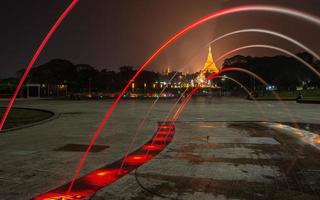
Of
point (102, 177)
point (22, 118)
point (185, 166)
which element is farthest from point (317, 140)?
point (22, 118)

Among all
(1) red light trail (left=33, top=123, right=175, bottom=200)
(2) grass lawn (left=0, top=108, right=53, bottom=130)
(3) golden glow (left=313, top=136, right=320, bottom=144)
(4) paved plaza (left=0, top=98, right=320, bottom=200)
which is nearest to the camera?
(1) red light trail (left=33, top=123, right=175, bottom=200)

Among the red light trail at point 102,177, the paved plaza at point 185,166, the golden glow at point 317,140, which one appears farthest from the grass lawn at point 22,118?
the golden glow at point 317,140

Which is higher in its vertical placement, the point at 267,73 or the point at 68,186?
the point at 267,73

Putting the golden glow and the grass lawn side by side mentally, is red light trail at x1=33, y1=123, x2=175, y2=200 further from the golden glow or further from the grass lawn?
the grass lawn

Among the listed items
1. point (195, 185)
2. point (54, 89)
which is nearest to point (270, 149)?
point (195, 185)

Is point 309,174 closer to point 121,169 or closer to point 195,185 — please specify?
point 195,185

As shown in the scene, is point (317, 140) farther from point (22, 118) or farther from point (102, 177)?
point (22, 118)

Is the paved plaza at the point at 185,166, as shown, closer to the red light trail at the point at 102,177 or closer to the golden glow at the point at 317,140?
the red light trail at the point at 102,177

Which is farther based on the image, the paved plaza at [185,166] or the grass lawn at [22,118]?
the grass lawn at [22,118]

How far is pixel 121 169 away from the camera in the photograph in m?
8.98

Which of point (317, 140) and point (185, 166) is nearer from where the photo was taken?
point (185, 166)

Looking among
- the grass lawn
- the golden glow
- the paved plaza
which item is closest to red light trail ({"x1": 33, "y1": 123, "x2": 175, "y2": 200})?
the paved plaza

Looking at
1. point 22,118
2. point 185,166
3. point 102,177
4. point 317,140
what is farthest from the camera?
point 22,118

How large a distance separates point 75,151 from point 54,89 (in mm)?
111135
